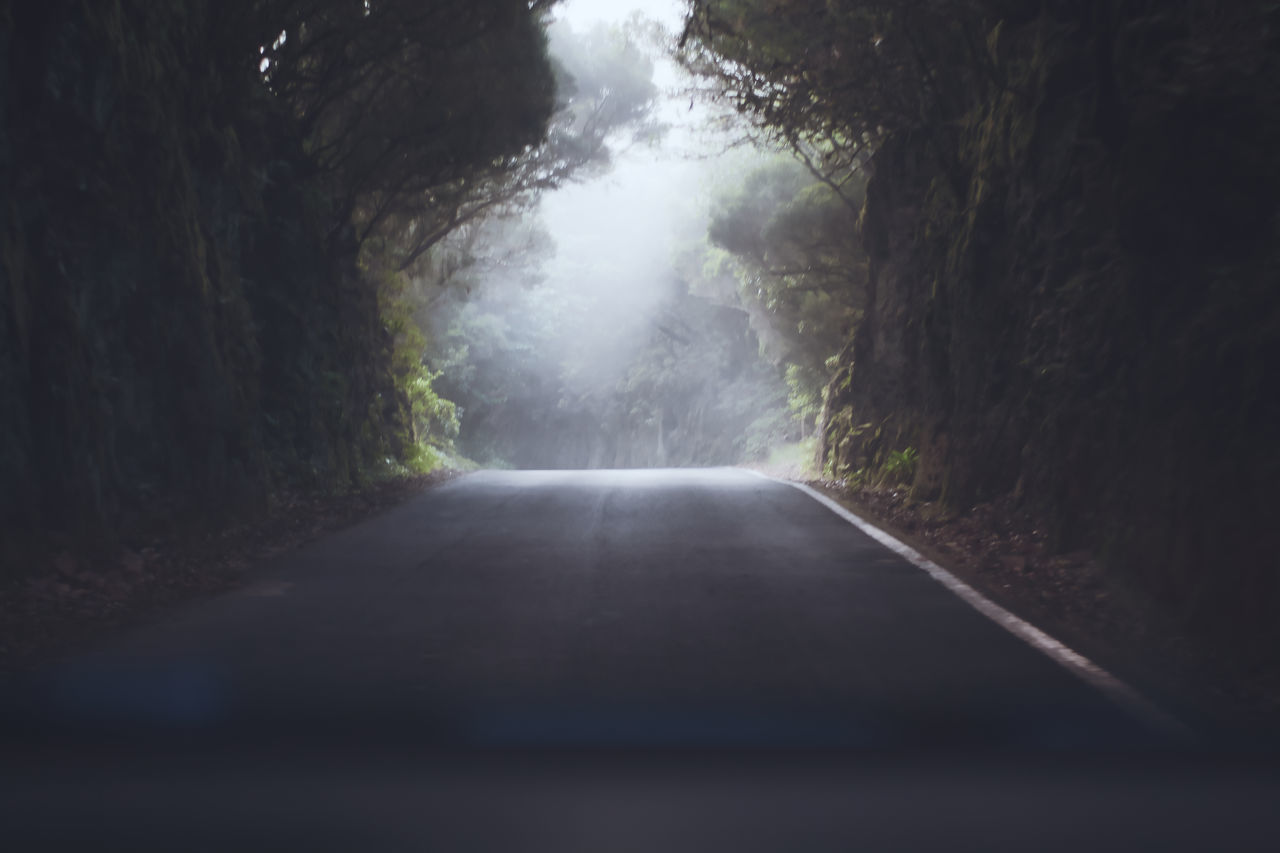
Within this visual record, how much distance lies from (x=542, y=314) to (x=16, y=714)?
50.1 metres

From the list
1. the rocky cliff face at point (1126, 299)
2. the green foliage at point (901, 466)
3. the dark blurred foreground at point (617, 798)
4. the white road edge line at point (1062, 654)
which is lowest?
the dark blurred foreground at point (617, 798)

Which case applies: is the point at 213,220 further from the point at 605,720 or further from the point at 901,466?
the point at 605,720

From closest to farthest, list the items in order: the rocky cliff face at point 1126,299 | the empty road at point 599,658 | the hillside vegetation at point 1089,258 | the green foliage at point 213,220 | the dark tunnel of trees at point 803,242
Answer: the empty road at point 599,658
the rocky cliff face at point 1126,299
the hillside vegetation at point 1089,258
the dark tunnel of trees at point 803,242
the green foliage at point 213,220

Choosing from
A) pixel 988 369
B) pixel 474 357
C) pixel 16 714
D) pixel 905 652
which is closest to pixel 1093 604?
pixel 905 652

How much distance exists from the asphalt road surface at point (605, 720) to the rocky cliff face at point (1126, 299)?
5.05ft

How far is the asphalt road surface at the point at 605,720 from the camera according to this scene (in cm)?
422

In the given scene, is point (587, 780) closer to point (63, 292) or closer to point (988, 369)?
point (63, 292)

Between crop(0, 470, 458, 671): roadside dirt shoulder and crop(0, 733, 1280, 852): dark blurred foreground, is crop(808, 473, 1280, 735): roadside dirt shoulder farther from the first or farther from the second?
crop(0, 470, 458, 671): roadside dirt shoulder

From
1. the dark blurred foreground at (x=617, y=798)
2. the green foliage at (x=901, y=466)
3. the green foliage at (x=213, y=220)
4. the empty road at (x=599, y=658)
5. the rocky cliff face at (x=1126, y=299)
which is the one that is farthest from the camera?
the green foliage at (x=901, y=466)

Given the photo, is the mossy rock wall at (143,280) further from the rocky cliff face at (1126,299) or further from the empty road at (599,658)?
the rocky cliff face at (1126,299)

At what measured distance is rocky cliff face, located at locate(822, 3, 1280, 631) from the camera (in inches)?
283

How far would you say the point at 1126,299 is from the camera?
367 inches

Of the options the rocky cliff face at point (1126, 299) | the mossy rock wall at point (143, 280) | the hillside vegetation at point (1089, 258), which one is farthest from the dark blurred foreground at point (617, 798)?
the mossy rock wall at point (143, 280)

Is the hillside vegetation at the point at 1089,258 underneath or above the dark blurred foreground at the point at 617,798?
above
